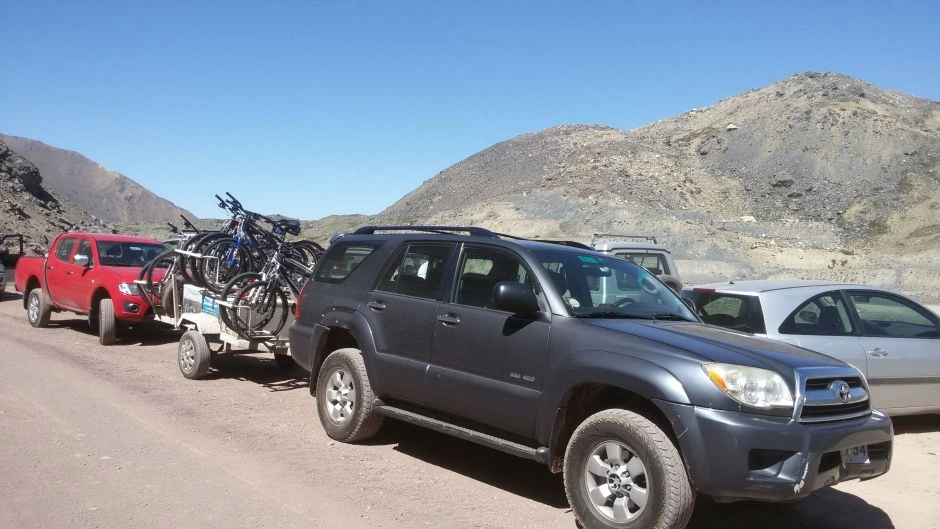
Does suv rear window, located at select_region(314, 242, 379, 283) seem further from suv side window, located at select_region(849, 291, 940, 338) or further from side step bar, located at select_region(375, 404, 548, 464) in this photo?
suv side window, located at select_region(849, 291, 940, 338)

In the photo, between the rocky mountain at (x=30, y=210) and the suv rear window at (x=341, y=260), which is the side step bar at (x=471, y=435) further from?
the rocky mountain at (x=30, y=210)

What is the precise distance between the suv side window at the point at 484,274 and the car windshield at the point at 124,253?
29.0 feet

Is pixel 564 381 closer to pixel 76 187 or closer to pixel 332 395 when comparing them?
pixel 332 395

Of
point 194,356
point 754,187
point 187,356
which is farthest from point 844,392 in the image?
point 754,187

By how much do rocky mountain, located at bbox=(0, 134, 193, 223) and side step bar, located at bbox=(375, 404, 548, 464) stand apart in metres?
176

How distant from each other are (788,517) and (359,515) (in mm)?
3014

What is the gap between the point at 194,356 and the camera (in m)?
9.46

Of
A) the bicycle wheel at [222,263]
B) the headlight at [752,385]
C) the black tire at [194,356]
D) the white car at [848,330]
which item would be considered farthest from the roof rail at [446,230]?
the bicycle wheel at [222,263]

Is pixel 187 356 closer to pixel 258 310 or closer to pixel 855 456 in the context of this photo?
Result: pixel 258 310

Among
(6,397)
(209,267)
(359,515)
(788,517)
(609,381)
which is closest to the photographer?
(609,381)

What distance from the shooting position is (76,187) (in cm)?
17825

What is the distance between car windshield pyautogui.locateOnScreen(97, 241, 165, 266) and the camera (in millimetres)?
12719

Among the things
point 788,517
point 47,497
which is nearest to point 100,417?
point 47,497

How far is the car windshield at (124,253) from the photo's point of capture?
501 inches
